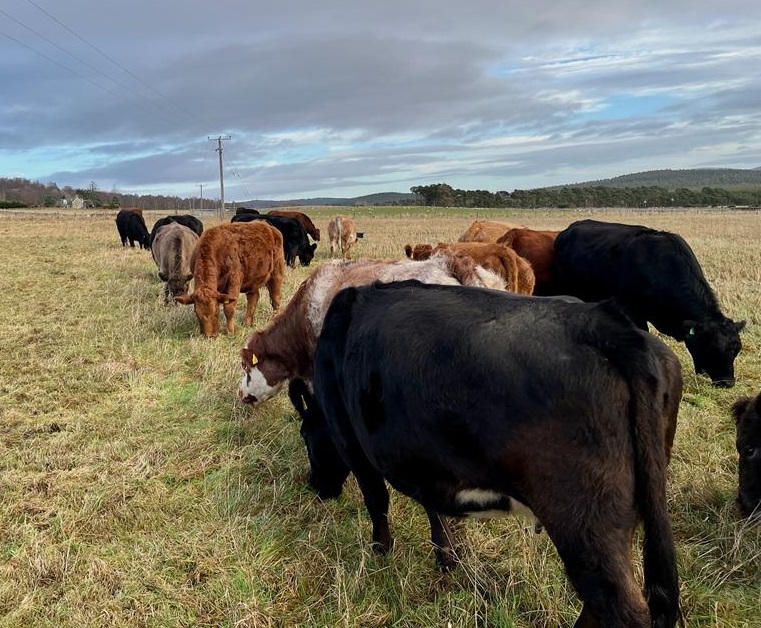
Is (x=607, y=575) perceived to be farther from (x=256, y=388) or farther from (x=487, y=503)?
(x=256, y=388)

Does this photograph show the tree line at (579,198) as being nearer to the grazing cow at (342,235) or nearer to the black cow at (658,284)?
the grazing cow at (342,235)

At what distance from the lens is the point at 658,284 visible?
7.66 meters

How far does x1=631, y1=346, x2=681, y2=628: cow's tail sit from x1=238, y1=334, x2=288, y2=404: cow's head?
4.21 meters

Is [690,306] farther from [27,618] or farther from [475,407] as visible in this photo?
[27,618]

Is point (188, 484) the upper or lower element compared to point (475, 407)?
lower

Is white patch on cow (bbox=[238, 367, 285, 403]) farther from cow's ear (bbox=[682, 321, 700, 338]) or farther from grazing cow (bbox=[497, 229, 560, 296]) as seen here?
grazing cow (bbox=[497, 229, 560, 296])

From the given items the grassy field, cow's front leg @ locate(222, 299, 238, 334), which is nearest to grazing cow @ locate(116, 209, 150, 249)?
cow's front leg @ locate(222, 299, 238, 334)

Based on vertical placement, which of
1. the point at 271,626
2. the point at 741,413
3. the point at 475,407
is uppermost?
the point at 475,407

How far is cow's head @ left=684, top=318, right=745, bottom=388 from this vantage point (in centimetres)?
686

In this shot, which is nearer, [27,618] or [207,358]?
[27,618]

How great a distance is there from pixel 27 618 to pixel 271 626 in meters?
1.39

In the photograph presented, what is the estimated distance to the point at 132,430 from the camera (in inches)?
227

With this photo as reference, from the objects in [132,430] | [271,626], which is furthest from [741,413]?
[132,430]

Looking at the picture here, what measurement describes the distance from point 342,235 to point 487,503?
1977 centimetres
